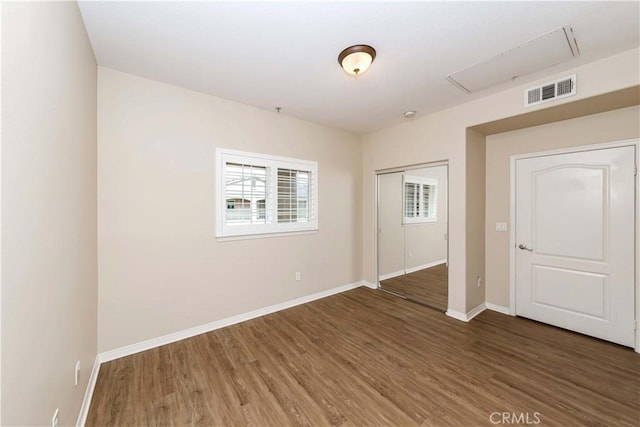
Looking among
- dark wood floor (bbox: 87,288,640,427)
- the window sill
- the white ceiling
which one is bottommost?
dark wood floor (bbox: 87,288,640,427)

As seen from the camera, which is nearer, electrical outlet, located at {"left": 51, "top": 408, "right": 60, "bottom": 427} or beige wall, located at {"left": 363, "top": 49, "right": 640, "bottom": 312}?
electrical outlet, located at {"left": 51, "top": 408, "right": 60, "bottom": 427}

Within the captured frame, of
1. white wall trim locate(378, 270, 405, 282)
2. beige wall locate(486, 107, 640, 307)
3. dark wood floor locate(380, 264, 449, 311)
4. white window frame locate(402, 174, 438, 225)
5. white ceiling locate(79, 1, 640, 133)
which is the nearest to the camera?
white ceiling locate(79, 1, 640, 133)

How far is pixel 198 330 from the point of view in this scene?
109 inches

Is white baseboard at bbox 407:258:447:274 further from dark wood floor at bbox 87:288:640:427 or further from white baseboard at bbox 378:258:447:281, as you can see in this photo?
dark wood floor at bbox 87:288:640:427

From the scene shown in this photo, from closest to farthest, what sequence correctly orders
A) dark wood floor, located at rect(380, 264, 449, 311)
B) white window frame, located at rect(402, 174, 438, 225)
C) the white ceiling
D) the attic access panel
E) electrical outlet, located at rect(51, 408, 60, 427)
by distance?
electrical outlet, located at rect(51, 408, 60, 427)
the white ceiling
the attic access panel
dark wood floor, located at rect(380, 264, 449, 311)
white window frame, located at rect(402, 174, 438, 225)

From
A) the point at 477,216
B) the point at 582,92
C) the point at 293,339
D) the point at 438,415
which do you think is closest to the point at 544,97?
the point at 582,92

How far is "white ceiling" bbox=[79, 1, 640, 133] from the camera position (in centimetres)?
166

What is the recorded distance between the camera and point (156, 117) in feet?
8.27

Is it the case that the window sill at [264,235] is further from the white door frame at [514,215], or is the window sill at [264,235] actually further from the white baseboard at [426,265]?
the white door frame at [514,215]

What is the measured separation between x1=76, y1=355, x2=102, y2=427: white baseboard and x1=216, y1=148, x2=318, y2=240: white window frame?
150cm

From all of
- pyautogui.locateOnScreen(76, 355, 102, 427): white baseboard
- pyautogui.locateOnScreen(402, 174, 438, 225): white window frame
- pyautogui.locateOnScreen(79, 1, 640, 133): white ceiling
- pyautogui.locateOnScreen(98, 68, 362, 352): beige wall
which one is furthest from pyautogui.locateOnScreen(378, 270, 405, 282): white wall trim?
pyautogui.locateOnScreen(76, 355, 102, 427): white baseboard

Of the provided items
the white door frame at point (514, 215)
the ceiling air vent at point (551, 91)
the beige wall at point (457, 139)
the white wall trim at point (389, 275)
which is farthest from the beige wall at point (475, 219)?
the white wall trim at point (389, 275)

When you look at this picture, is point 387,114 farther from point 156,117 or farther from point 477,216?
point 156,117

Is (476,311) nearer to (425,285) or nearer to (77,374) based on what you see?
(425,285)
